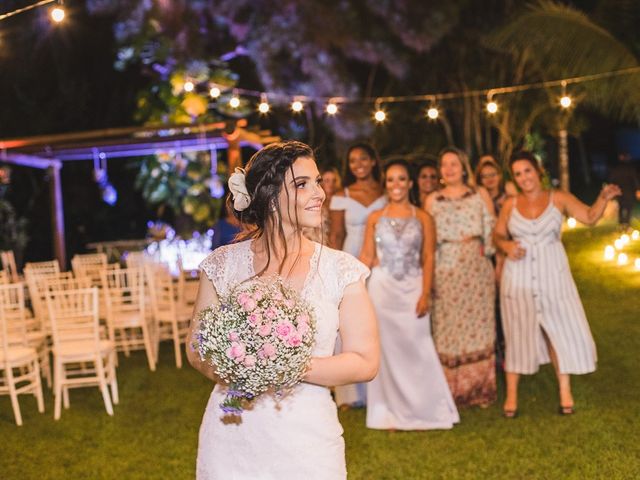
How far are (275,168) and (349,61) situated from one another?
2176cm

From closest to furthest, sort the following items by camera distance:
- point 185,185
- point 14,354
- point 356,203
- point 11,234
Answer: point 356,203, point 14,354, point 11,234, point 185,185

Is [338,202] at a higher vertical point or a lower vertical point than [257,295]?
higher

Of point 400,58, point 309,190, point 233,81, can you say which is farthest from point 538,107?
point 309,190

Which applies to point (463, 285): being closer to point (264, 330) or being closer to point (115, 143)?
point (264, 330)

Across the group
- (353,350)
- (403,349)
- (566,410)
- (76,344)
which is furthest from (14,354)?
(353,350)

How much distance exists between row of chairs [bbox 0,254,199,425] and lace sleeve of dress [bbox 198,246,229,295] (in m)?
3.90

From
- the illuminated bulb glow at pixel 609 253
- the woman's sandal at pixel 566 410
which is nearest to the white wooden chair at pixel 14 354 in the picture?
the woman's sandal at pixel 566 410

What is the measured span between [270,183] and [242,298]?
423 mm

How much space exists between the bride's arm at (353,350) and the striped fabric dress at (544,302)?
145 inches

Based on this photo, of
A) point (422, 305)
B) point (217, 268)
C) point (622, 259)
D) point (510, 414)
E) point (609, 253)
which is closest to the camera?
point (217, 268)

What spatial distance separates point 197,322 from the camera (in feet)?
8.05

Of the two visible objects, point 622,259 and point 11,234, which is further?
point 11,234

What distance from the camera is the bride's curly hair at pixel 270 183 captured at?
8.20ft

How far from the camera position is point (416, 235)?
5867 mm
